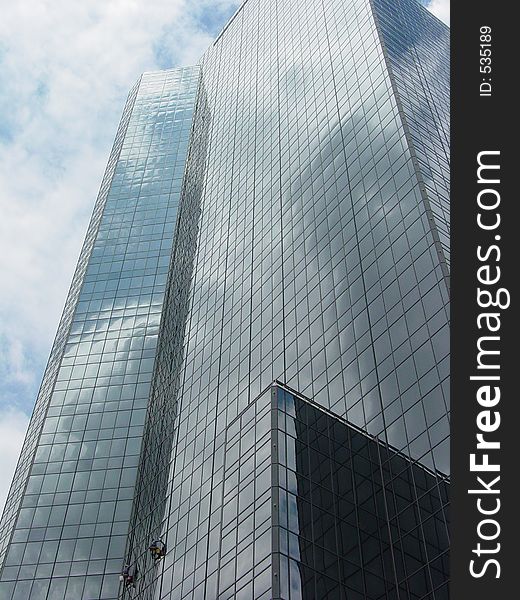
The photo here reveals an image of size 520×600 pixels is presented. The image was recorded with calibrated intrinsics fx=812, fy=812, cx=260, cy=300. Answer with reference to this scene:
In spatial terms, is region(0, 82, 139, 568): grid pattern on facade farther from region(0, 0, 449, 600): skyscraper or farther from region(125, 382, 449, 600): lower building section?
region(125, 382, 449, 600): lower building section

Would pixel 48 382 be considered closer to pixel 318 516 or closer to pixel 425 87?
pixel 425 87

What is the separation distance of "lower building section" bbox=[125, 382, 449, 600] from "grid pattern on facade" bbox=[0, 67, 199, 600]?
22754 mm

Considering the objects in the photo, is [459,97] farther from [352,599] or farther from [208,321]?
[208,321]

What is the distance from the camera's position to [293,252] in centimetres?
6931

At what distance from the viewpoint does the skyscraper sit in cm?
4122

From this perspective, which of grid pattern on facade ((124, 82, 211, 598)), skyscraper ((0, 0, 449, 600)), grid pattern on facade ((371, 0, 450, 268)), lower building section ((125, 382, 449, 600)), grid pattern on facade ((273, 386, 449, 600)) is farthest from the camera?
grid pattern on facade ((124, 82, 211, 598))

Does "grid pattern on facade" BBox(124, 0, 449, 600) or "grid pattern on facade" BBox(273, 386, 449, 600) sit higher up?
"grid pattern on facade" BBox(124, 0, 449, 600)

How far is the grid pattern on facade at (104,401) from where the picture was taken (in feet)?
218

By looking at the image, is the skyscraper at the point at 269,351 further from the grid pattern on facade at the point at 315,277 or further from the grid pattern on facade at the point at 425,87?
the grid pattern on facade at the point at 425,87

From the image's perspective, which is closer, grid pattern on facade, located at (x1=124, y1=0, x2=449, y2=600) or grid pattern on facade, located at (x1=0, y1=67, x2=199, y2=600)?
grid pattern on facade, located at (x1=124, y1=0, x2=449, y2=600)

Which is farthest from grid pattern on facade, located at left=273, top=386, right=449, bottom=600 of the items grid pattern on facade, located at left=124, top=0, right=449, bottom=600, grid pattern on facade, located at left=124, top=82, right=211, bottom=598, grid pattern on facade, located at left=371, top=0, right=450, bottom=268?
grid pattern on facade, located at left=124, top=82, right=211, bottom=598

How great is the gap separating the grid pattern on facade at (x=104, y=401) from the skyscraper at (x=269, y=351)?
0.22 metres

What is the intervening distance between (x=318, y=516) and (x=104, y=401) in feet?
148

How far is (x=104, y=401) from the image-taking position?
81.4m
